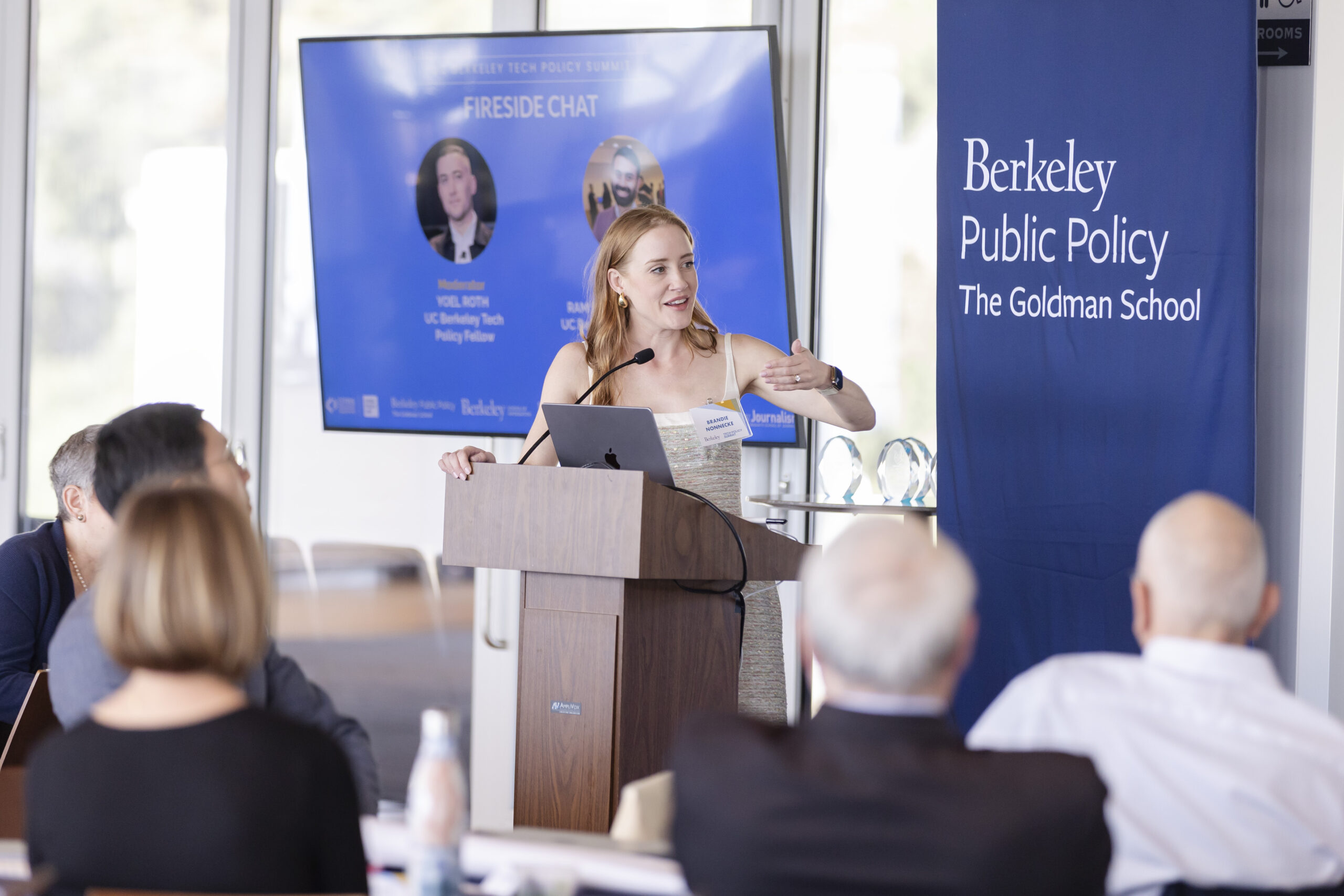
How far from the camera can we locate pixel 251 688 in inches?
74.8

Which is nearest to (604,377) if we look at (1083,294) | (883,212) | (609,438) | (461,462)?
(609,438)

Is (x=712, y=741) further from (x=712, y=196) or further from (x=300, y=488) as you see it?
(x=300, y=488)

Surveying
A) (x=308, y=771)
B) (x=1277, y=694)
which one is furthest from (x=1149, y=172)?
(x=308, y=771)

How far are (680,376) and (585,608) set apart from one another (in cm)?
93

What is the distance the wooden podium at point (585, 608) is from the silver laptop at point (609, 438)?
0.30 feet

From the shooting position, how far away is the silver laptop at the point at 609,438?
2.60m

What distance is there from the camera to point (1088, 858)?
1272 millimetres

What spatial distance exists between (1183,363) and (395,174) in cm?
280

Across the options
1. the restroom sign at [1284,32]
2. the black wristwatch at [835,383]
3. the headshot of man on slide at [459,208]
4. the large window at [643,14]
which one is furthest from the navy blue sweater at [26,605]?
the restroom sign at [1284,32]

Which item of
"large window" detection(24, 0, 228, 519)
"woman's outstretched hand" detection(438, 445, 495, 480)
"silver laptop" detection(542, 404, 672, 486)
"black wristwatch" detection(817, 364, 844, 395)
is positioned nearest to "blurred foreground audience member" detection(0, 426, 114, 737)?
"woman's outstretched hand" detection(438, 445, 495, 480)

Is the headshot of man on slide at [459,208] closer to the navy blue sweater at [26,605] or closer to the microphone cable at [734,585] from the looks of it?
the microphone cable at [734,585]

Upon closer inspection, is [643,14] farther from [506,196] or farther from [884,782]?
[884,782]

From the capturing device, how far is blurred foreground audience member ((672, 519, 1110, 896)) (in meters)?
1.22

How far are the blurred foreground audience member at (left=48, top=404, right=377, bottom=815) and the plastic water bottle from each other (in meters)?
0.51
